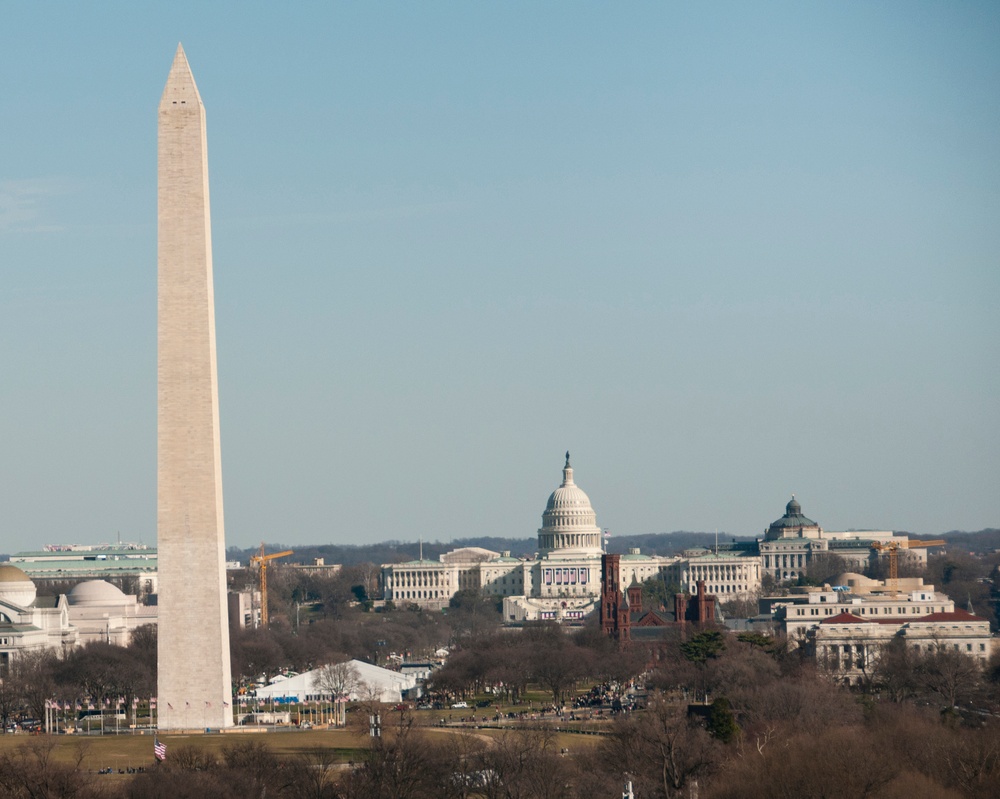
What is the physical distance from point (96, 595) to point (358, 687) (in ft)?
221

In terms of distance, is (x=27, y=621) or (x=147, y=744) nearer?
(x=147, y=744)

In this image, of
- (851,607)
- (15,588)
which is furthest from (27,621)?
(851,607)

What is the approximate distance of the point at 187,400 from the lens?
87.7 meters

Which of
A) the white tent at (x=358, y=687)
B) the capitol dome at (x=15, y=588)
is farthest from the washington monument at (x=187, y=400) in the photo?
the capitol dome at (x=15, y=588)

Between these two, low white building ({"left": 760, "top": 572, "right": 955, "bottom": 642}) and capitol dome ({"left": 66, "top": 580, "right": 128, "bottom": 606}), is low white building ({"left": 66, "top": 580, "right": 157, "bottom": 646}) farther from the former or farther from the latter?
low white building ({"left": 760, "top": 572, "right": 955, "bottom": 642})

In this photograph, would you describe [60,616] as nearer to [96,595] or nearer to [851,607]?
[96,595]

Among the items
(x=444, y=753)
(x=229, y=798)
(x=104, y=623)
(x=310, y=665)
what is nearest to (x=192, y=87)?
(x=444, y=753)

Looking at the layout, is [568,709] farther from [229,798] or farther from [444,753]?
[229,798]

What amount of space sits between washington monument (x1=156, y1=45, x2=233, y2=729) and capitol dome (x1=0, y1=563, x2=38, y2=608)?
78.4 meters

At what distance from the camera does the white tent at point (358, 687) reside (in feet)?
381

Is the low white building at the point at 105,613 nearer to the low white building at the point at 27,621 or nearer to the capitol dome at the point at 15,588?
the low white building at the point at 27,621

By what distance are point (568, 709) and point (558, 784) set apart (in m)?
46.8

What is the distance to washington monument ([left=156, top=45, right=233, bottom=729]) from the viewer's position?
87.5m

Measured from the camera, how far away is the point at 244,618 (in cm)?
19925
